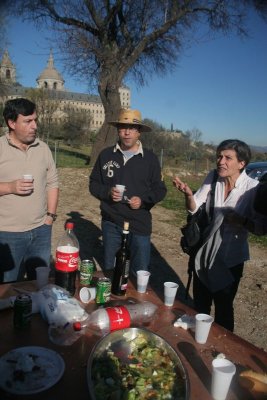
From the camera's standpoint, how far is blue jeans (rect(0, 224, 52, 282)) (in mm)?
3132

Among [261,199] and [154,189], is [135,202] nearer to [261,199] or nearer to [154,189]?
[154,189]

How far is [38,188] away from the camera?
10.7 feet

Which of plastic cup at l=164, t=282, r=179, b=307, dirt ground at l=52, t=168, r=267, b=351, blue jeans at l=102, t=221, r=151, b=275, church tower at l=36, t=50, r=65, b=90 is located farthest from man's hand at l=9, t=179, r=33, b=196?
church tower at l=36, t=50, r=65, b=90

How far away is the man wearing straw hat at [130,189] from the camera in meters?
3.57

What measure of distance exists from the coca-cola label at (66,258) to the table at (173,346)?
0.97ft

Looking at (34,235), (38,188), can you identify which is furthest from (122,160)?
(34,235)

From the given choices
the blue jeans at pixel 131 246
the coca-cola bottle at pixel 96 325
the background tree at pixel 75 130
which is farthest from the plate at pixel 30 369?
the background tree at pixel 75 130

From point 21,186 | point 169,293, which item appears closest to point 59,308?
point 169,293

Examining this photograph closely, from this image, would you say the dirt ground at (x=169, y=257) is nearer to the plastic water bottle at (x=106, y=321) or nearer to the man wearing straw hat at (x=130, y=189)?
the man wearing straw hat at (x=130, y=189)

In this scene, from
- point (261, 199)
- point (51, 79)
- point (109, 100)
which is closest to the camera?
point (261, 199)

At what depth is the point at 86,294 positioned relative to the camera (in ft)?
7.91

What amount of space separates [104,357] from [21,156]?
2.06 meters

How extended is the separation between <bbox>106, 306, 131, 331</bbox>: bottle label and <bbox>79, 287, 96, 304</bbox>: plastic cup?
14.3 inches

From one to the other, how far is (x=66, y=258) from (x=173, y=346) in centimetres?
91
